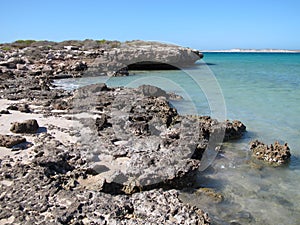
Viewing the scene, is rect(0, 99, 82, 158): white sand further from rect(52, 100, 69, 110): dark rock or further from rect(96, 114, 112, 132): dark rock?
rect(52, 100, 69, 110): dark rock

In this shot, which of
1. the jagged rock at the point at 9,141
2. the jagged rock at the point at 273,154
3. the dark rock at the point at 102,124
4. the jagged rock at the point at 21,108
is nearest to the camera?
the jagged rock at the point at 9,141

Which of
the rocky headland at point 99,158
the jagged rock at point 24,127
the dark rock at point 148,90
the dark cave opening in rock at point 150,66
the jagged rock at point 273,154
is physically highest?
the dark cave opening in rock at point 150,66

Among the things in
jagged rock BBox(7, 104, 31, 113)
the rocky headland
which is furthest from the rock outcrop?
the rocky headland

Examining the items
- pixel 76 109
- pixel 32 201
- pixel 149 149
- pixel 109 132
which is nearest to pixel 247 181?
pixel 149 149

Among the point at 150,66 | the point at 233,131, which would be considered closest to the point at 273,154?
the point at 233,131

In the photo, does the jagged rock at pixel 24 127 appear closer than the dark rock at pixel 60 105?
Yes

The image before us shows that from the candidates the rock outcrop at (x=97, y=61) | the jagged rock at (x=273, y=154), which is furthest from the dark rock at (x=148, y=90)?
the rock outcrop at (x=97, y=61)

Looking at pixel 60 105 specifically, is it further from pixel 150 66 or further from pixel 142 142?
pixel 150 66

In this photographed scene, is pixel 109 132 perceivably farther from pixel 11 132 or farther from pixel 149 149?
pixel 11 132

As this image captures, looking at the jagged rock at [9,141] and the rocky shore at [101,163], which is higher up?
the jagged rock at [9,141]

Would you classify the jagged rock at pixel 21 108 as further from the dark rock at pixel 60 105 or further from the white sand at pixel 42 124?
the dark rock at pixel 60 105

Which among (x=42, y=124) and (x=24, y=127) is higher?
(x=24, y=127)

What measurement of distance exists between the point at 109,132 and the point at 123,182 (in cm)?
321

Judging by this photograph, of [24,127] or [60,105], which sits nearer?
[24,127]
